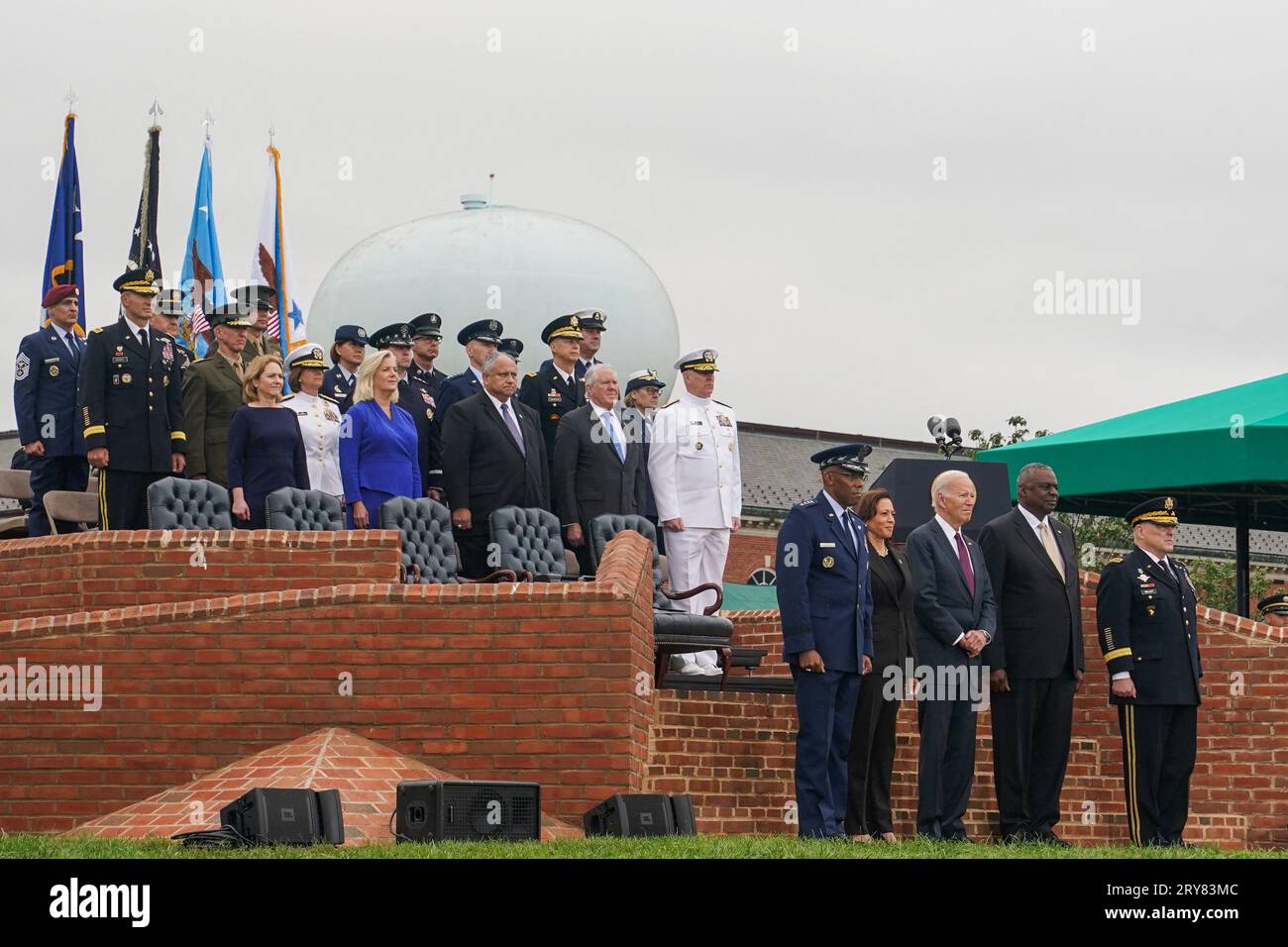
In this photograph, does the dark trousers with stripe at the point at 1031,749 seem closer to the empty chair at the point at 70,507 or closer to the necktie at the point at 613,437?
the necktie at the point at 613,437

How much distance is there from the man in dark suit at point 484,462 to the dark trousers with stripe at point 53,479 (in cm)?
320

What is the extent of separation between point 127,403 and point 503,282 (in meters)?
20.3

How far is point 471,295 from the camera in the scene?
34438 millimetres

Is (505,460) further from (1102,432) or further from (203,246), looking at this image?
(203,246)

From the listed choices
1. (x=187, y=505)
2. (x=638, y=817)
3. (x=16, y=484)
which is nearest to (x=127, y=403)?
(x=187, y=505)

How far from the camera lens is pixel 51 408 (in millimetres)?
15445

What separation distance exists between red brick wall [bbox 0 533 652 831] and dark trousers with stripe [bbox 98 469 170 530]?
275 cm

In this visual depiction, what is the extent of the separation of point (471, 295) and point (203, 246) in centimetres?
860

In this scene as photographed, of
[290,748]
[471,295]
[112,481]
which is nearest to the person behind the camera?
[290,748]

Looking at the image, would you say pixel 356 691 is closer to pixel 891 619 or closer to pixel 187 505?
pixel 187 505

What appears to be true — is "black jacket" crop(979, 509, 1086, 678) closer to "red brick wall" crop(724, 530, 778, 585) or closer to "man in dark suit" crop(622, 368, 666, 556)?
"man in dark suit" crop(622, 368, 666, 556)

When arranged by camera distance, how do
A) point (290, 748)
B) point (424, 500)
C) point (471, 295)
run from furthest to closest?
1. point (471, 295)
2. point (424, 500)
3. point (290, 748)

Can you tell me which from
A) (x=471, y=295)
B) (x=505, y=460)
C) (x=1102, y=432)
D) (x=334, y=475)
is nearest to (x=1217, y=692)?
(x=1102, y=432)

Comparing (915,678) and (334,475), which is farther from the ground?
(334,475)
